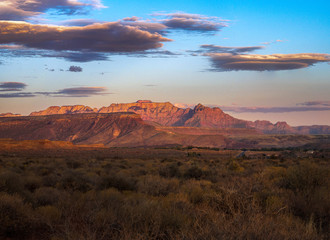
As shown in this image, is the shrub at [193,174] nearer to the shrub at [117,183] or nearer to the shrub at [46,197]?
the shrub at [117,183]

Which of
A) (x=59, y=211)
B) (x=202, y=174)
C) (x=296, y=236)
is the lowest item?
(x=202, y=174)

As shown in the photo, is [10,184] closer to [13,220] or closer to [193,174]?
[13,220]

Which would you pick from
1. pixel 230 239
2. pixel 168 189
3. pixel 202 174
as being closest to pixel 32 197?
pixel 168 189

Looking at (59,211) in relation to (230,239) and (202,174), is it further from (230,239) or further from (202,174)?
(202,174)

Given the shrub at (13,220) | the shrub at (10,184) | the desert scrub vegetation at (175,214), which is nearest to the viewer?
the desert scrub vegetation at (175,214)

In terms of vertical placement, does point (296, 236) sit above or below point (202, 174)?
above

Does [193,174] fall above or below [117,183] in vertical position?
below

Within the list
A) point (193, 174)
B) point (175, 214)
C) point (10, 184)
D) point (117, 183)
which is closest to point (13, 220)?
point (175, 214)

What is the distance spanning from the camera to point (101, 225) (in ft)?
26.8

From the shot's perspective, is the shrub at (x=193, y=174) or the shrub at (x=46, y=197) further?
the shrub at (x=193, y=174)

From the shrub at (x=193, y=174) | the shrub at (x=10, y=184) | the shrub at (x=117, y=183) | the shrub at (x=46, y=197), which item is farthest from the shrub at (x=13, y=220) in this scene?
the shrub at (x=193, y=174)

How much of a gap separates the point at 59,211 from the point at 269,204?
6601 mm

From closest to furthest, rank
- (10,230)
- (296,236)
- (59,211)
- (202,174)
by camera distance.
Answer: (296,236), (10,230), (59,211), (202,174)

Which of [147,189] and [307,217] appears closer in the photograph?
[307,217]
